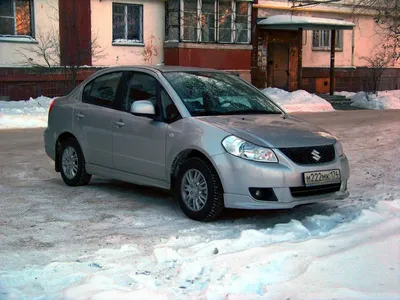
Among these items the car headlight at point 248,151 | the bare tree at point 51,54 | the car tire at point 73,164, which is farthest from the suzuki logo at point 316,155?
the bare tree at point 51,54

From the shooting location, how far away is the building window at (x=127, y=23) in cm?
2159

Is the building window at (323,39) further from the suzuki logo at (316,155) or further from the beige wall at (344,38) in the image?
the suzuki logo at (316,155)

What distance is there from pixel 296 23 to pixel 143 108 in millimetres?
18367

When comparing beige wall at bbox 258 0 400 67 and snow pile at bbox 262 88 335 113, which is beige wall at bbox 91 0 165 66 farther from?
beige wall at bbox 258 0 400 67

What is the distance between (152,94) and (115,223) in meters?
1.57

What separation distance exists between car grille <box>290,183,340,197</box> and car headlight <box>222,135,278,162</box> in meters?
0.37

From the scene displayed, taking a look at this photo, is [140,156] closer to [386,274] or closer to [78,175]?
[78,175]

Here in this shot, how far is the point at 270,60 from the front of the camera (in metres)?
26.0

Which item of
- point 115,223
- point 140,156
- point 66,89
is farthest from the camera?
point 66,89

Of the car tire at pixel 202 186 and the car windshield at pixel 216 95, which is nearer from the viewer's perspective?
the car tire at pixel 202 186

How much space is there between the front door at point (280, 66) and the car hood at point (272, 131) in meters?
20.1

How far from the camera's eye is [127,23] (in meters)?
21.8

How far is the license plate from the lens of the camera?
5.60 meters

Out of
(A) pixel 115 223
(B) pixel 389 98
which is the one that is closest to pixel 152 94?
(A) pixel 115 223
